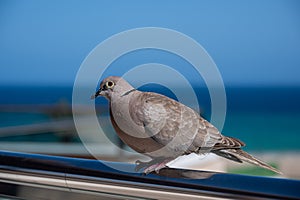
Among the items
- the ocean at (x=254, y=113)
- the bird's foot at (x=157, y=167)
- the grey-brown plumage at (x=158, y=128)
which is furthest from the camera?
the ocean at (x=254, y=113)

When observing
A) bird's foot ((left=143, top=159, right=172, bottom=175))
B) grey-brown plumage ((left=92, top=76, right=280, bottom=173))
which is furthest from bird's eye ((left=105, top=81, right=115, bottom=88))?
bird's foot ((left=143, top=159, right=172, bottom=175))

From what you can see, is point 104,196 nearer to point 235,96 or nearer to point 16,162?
point 16,162

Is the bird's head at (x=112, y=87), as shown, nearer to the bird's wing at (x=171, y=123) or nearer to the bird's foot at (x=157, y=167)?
the bird's wing at (x=171, y=123)

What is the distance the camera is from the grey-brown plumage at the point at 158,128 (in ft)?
3.33

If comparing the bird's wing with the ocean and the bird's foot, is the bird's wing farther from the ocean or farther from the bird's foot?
the ocean

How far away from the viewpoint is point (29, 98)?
38125 mm

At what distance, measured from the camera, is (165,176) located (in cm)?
75

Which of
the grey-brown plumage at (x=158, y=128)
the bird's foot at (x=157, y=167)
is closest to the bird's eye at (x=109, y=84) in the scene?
the grey-brown plumage at (x=158, y=128)

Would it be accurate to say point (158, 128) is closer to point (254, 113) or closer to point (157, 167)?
point (157, 167)

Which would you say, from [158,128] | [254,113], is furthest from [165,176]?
[254,113]

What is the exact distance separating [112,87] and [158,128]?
0.15 m

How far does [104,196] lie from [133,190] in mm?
57

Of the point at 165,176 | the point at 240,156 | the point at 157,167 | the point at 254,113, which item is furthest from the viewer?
the point at 254,113

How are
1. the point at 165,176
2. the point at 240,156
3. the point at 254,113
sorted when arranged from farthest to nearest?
the point at 254,113 → the point at 240,156 → the point at 165,176
